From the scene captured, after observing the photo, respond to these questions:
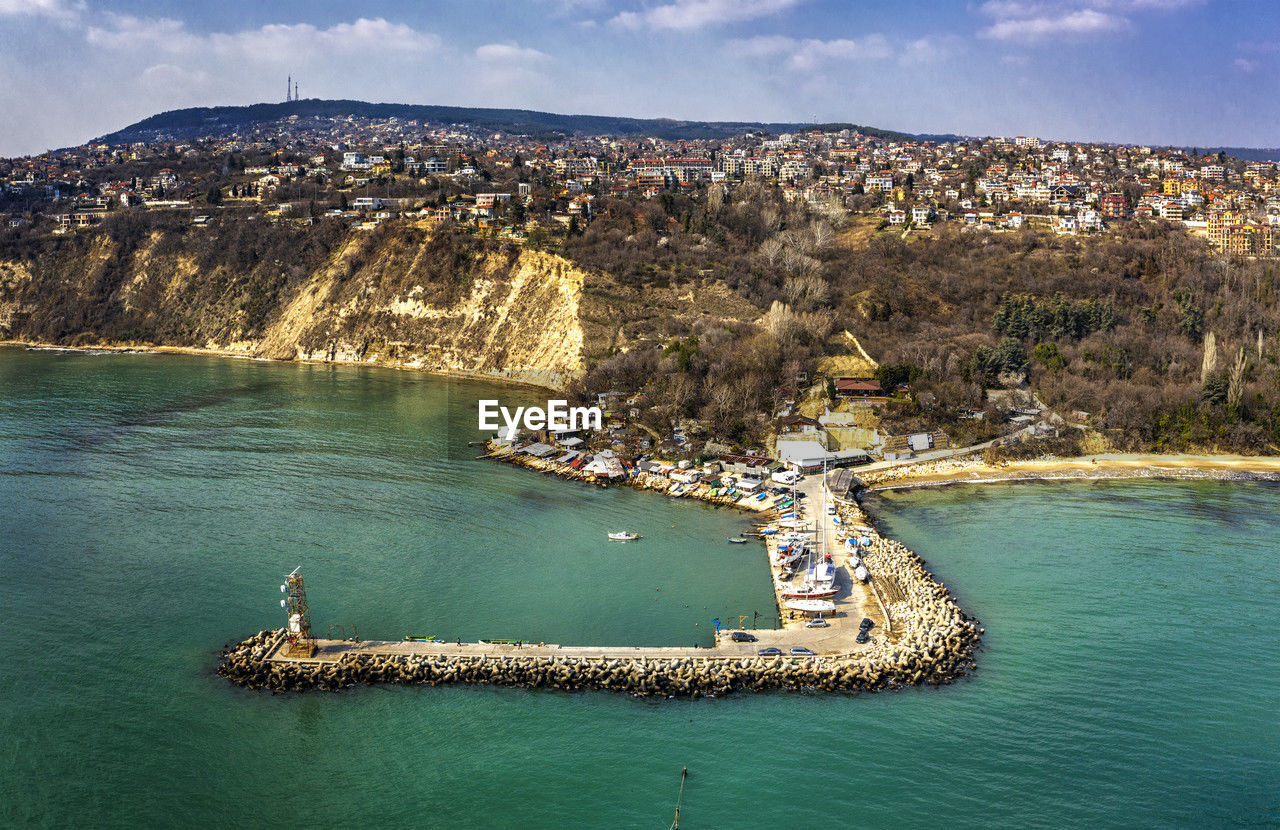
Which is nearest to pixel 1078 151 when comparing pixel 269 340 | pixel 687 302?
pixel 687 302

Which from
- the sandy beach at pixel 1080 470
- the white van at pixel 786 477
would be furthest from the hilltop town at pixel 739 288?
the white van at pixel 786 477

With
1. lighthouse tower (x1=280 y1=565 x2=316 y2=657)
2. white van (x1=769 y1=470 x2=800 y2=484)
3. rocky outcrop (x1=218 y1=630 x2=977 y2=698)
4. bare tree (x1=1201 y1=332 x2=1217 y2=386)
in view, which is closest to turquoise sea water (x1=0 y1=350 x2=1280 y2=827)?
rocky outcrop (x1=218 y1=630 x2=977 y2=698)

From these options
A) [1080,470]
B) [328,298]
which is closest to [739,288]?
[1080,470]

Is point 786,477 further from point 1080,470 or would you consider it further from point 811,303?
point 811,303

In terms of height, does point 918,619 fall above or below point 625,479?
below

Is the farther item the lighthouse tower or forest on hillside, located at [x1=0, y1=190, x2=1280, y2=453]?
→ forest on hillside, located at [x1=0, y1=190, x2=1280, y2=453]

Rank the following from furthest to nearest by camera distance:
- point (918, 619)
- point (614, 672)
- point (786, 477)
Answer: point (786, 477), point (918, 619), point (614, 672)

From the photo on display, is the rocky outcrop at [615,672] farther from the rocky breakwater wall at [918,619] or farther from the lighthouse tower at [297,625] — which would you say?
the lighthouse tower at [297,625]

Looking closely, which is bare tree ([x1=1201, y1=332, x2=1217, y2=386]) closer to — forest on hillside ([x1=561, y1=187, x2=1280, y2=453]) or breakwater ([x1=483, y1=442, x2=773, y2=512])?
forest on hillside ([x1=561, y1=187, x2=1280, y2=453])
